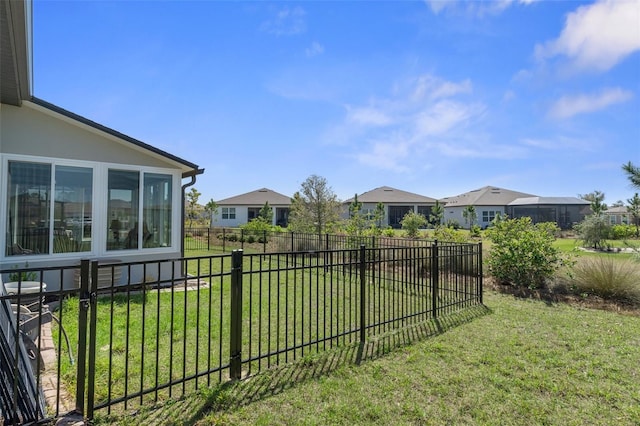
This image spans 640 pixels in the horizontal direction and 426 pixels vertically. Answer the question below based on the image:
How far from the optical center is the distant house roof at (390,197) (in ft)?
123

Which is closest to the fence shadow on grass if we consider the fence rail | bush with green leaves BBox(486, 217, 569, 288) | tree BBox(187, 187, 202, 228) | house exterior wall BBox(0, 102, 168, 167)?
the fence rail

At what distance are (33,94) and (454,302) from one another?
8.44m

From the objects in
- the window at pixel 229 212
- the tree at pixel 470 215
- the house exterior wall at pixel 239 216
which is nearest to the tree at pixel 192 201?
the house exterior wall at pixel 239 216

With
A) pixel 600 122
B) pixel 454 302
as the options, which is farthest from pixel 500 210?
pixel 454 302

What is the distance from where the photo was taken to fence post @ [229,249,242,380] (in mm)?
3041

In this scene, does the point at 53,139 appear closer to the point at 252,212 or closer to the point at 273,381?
the point at 273,381

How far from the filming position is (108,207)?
6930 millimetres

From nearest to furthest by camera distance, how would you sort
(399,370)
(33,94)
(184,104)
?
(399,370), (33,94), (184,104)

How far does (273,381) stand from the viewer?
3.12 meters

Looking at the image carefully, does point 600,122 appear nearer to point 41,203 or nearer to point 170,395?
point 170,395

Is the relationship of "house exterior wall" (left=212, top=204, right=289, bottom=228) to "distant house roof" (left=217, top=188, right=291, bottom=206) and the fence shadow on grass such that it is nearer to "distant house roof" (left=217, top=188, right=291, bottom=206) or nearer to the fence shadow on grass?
"distant house roof" (left=217, top=188, right=291, bottom=206)

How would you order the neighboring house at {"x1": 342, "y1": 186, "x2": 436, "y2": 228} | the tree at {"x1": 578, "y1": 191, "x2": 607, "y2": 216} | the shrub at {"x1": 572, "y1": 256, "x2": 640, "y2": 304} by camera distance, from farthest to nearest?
the neighboring house at {"x1": 342, "y1": 186, "x2": 436, "y2": 228}, the tree at {"x1": 578, "y1": 191, "x2": 607, "y2": 216}, the shrub at {"x1": 572, "y1": 256, "x2": 640, "y2": 304}

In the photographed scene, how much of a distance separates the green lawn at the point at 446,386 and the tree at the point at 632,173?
4246 millimetres

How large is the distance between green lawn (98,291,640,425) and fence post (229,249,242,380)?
0.17 metres
